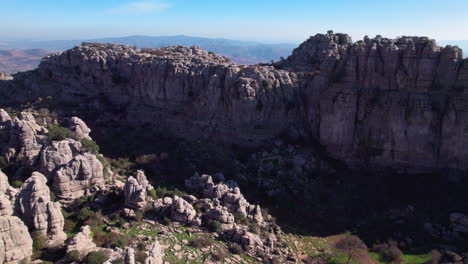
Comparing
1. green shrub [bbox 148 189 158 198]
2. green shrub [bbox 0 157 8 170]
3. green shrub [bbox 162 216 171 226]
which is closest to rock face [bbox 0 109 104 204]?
green shrub [bbox 0 157 8 170]

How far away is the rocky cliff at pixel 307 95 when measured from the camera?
41188 millimetres

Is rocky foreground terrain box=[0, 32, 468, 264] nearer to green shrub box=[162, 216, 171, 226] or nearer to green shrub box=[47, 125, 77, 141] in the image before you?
green shrub box=[162, 216, 171, 226]

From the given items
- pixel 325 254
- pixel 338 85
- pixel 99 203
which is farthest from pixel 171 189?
pixel 338 85

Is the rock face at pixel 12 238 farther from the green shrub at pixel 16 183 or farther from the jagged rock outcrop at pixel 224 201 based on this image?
the jagged rock outcrop at pixel 224 201

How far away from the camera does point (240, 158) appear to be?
4562 centimetres

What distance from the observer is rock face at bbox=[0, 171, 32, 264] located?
22.3m

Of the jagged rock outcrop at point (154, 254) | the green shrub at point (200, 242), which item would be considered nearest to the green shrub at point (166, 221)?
the green shrub at point (200, 242)

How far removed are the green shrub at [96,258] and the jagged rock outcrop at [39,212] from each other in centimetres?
439

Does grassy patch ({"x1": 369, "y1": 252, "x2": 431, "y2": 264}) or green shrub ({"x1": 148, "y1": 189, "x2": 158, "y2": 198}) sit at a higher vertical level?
green shrub ({"x1": 148, "y1": 189, "x2": 158, "y2": 198})

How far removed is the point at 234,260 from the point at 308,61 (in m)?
37.8

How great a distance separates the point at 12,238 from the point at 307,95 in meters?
36.6

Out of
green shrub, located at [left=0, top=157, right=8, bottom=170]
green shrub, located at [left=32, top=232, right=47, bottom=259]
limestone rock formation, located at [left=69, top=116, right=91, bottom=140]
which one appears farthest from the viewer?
limestone rock formation, located at [left=69, top=116, right=91, bottom=140]

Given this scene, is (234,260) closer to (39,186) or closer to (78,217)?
(78,217)

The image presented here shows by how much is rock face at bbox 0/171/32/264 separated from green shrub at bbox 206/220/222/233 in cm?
1462
